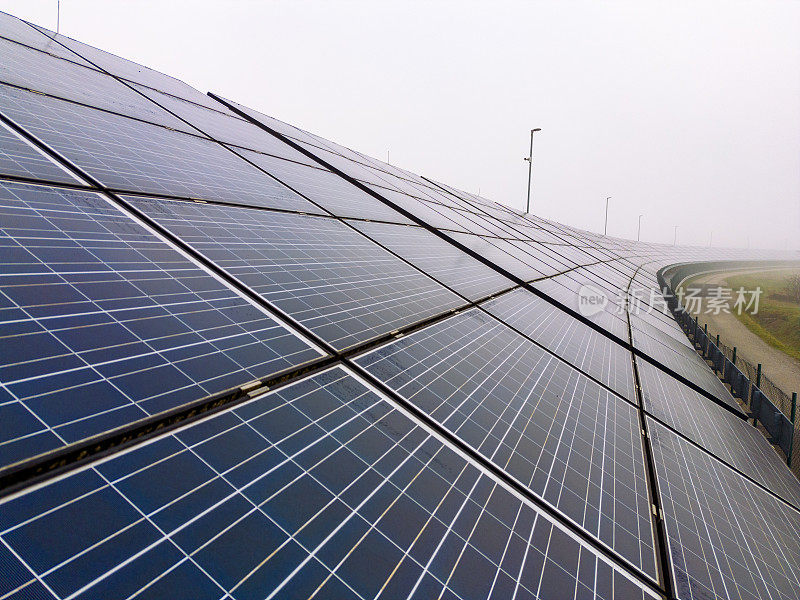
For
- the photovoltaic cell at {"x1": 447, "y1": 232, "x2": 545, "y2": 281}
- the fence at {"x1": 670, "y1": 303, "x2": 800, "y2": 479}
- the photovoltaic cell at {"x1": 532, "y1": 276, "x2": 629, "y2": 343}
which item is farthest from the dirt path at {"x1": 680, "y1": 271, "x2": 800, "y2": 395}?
the photovoltaic cell at {"x1": 447, "y1": 232, "x2": 545, "y2": 281}

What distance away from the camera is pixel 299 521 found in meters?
2.17

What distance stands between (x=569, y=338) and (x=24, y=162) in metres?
7.35

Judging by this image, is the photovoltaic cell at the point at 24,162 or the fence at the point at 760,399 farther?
the fence at the point at 760,399

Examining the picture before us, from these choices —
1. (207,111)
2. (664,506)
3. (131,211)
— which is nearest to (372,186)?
(207,111)

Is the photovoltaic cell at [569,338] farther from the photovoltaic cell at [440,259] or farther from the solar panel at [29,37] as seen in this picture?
the solar panel at [29,37]

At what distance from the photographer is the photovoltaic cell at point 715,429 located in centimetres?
600

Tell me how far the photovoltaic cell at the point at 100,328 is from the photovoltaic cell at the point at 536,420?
1.14m

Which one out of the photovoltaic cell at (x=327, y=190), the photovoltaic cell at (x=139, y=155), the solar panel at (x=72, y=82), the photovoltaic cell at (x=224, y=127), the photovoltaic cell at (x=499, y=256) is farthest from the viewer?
the photovoltaic cell at (x=499, y=256)

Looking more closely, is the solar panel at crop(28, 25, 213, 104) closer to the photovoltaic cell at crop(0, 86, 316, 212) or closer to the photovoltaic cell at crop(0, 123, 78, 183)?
the photovoltaic cell at crop(0, 86, 316, 212)

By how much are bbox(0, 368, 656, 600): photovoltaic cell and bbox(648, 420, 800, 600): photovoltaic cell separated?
967mm

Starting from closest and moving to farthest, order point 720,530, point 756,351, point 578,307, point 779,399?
point 720,530, point 578,307, point 779,399, point 756,351

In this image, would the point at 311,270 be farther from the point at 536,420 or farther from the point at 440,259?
the point at 440,259

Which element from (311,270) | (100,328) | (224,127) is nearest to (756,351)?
(224,127)

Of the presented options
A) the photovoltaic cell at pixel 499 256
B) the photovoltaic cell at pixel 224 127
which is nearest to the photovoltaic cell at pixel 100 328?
the photovoltaic cell at pixel 224 127
